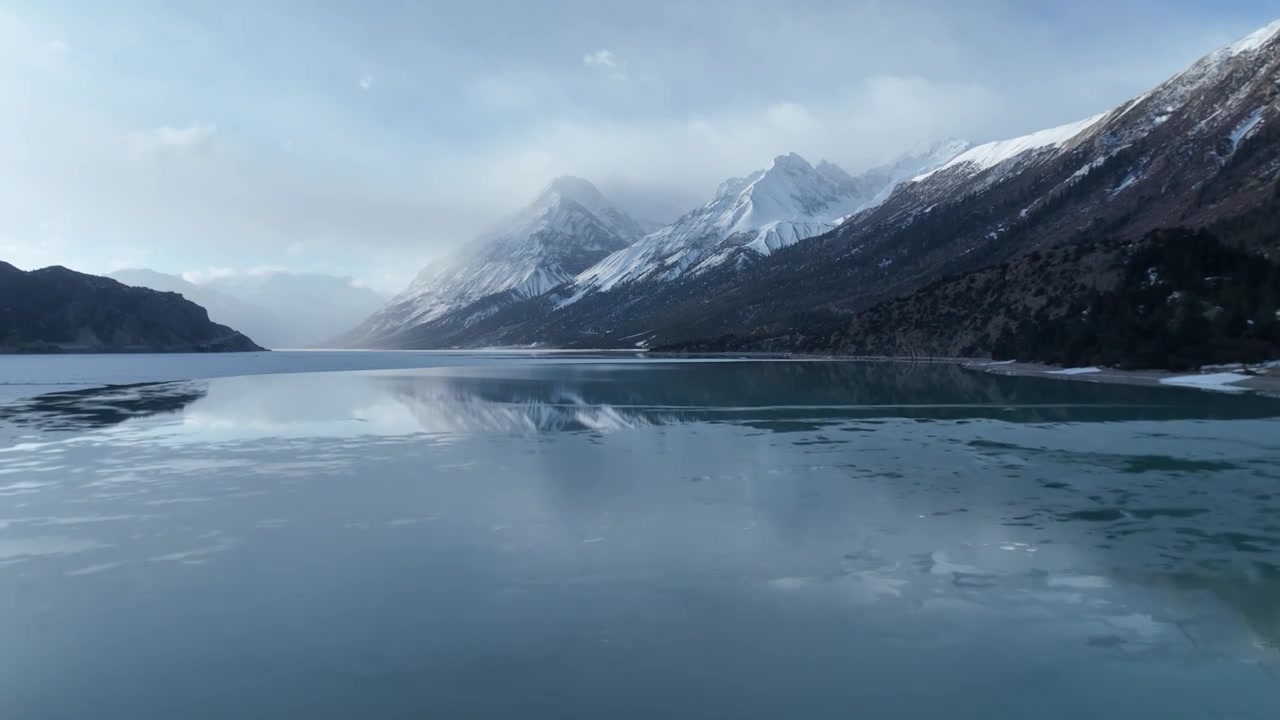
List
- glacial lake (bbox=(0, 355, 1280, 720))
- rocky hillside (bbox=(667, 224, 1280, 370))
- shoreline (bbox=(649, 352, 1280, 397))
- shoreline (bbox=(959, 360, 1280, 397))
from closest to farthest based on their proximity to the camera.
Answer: glacial lake (bbox=(0, 355, 1280, 720))
shoreline (bbox=(959, 360, 1280, 397))
shoreline (bbox=(649, 352, 1280, 397))
rocky hillside (bbox=(667, 224, 1280, 370))

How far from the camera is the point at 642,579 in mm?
14438

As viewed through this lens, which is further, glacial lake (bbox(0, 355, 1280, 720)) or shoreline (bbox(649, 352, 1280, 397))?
shoreline (bbox(649, 352, 1280, 397))

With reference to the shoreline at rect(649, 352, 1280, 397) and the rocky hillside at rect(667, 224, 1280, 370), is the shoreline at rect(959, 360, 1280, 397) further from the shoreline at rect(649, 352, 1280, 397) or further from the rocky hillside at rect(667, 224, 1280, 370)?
the rocky hillside at rect(667, 224, 1280, 370)

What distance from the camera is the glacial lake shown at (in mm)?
10062

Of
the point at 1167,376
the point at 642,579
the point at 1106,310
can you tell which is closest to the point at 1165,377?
the point at 1167,376

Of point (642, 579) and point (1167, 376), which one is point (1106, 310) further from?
point (642, 579)

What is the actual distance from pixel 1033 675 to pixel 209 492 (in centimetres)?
2102

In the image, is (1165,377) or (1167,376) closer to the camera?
(1165,377)

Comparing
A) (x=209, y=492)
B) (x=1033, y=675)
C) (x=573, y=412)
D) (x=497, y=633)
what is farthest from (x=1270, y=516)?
(x=573, y=412)

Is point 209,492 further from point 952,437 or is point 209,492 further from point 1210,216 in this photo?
point 1210,216

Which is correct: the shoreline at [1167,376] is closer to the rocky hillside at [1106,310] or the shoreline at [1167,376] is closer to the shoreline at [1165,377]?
the shoreline at [1165,377]

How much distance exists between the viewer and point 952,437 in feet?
110

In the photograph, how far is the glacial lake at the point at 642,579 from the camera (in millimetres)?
10062

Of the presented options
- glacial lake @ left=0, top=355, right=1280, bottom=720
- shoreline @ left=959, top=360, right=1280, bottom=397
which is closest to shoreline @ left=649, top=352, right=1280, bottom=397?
shoreline @ left=959, top=360, right=1280, bottom=397
